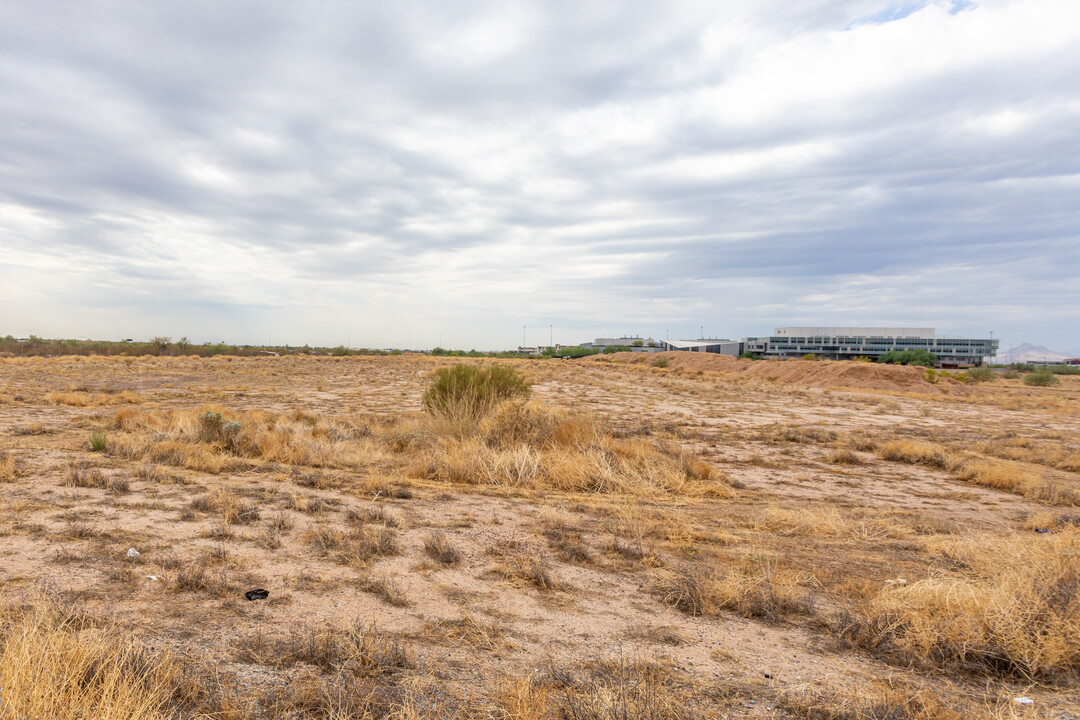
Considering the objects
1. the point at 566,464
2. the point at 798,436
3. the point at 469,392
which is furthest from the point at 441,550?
the point at 798,436

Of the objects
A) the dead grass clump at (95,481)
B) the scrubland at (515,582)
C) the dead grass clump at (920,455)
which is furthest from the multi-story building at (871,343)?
the dead grass clump at (95,481)

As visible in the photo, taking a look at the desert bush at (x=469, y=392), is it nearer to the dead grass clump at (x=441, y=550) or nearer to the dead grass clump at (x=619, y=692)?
the dead grass clump at (x=441, y=550)

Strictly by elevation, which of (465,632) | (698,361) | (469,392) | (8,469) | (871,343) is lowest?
(465,632)

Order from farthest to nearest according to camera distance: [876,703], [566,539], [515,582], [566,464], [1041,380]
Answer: [1041,380]
[566,464]
[566,539]
[515,582]
[876,703]

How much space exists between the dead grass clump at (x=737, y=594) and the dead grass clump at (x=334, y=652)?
2.27m

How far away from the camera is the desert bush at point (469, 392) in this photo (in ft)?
39.5

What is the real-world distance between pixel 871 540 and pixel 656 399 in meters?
19.7

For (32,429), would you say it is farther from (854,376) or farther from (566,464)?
(854,376)

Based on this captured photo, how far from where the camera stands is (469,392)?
42.2ft

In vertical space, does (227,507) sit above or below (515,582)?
above

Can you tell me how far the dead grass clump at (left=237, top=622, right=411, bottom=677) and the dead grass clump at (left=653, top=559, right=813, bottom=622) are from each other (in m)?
2.27

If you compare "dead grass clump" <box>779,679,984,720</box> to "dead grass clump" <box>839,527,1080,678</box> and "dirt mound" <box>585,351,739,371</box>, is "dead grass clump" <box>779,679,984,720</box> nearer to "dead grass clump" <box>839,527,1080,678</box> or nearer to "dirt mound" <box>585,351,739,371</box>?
"dead grass clump" <box>839,527,1080,678</box>


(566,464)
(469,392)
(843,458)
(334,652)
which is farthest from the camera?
(469,392)

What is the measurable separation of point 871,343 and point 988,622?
5838 inches
